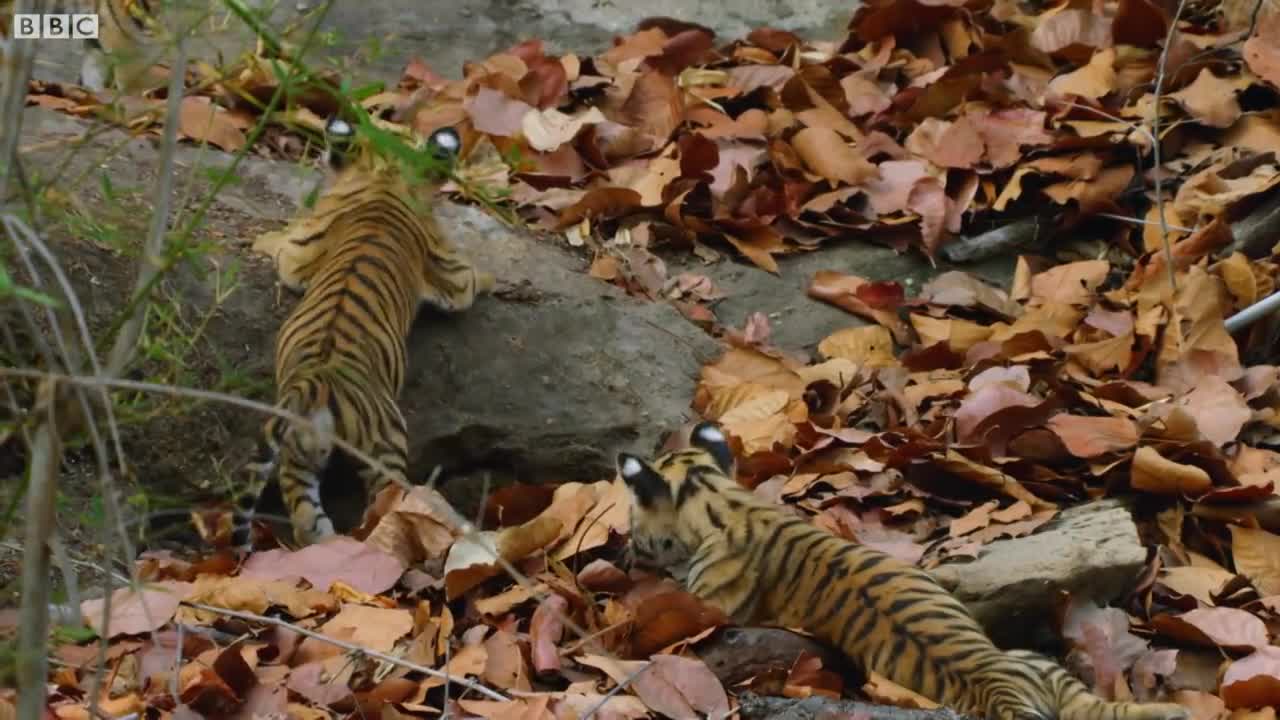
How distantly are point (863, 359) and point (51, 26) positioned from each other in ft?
13.8

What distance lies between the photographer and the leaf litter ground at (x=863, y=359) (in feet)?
13.8

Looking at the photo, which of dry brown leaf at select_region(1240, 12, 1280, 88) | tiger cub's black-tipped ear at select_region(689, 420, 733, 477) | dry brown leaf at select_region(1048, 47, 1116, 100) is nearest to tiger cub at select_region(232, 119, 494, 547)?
tiger cub's black-tipped ear at select_region(689, 420, 733, 477)

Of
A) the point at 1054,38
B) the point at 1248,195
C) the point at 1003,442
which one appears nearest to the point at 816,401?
the point at 1003,442

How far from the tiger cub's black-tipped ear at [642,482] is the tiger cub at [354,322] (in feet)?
2.44

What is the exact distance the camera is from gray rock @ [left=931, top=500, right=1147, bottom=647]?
4617 millimetres

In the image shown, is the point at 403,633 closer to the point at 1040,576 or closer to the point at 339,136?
the point at 1040,576

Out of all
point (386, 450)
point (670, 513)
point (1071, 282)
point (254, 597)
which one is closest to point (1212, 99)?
point (1071, 282)

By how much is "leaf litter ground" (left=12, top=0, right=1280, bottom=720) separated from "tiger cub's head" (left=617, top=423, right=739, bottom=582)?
0.46 ft

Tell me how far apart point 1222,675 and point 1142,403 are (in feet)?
4.83

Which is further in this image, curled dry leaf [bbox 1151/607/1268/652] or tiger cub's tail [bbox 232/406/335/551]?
tiger cub's tail [bbox 232/406/335/551]

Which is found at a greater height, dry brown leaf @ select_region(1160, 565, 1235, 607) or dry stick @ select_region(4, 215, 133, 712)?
dry stick @ select_region(4, 215, 133, 712)

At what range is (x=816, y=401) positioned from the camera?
6.11m

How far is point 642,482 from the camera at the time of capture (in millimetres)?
5027

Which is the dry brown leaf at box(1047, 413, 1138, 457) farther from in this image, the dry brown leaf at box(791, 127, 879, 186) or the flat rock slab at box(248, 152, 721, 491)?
the dry brown leaf at box(791, 127, 879, 186)
